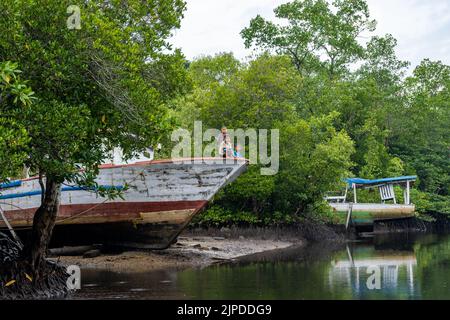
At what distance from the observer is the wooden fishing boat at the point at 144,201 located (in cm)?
2186

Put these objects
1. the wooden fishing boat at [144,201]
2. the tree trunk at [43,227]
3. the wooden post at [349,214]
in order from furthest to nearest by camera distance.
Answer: the wooden post at [349,214]
the wooden fishing boat at [144,201]
the tree trunk at [43,227]

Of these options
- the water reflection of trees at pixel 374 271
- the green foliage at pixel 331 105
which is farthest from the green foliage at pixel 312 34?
the water reflection of trees at pixel 374 271

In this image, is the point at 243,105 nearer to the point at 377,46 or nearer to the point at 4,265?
the point at 4,265

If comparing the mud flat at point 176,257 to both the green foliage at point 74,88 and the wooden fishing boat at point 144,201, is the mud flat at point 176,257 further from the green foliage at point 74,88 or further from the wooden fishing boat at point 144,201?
the green foliage at point 74,88

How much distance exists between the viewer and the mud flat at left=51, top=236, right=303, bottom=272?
20578 millimetres

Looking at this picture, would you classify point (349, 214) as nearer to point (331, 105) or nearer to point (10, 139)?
point (331, 105)

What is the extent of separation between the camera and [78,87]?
14.2 m

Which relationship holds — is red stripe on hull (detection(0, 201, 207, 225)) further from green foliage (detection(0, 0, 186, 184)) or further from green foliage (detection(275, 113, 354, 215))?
green foliage (detection(275, 113, 354, 215))

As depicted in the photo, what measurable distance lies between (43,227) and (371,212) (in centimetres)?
2432

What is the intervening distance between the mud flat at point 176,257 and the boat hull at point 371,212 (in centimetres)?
1001

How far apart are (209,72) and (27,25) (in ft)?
111

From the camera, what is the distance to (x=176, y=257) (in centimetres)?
2216

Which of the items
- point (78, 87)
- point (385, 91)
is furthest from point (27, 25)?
point (385, 91)

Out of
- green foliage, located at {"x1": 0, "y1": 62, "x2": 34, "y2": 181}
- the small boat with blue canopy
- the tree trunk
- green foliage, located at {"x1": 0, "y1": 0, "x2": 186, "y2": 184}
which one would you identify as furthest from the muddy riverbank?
green foliage, located at {"x1": 0, "y1": 62, "x2": 34, "y2": 181}
